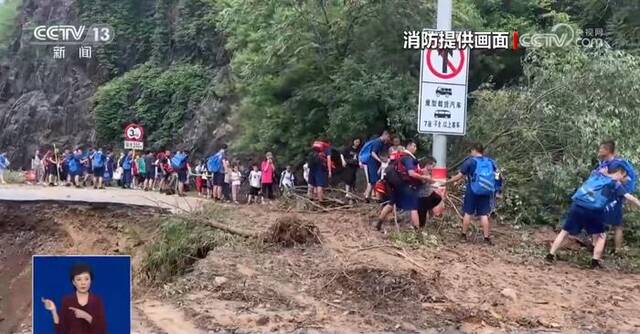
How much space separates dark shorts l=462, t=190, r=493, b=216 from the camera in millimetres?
11312

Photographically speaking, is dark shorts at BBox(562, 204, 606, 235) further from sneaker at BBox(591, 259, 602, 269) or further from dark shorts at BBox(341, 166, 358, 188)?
dark shorts at BBox(341, 166, 358, 188)

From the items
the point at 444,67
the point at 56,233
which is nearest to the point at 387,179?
the point at 444,67

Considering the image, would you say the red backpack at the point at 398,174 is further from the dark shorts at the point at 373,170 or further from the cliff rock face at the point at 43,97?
the cliff rock face at the point at 43,97

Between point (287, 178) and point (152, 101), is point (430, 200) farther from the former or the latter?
point (152, 101)

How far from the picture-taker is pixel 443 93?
40.6ft

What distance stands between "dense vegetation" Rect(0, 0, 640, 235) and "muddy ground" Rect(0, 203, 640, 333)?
162cm

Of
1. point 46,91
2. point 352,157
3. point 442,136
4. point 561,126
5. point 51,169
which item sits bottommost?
point 51,169

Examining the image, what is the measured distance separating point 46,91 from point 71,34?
4.13m

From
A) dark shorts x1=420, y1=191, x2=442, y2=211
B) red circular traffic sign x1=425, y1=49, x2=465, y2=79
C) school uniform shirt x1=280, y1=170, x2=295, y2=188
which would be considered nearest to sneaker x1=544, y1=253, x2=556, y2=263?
dark shorts x1=420, y1=191, x2=442, y2=211

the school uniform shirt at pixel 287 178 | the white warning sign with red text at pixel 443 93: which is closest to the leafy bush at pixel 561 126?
the white warning sign with red text at pixel 443 93

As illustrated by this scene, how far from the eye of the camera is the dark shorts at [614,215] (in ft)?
33.4

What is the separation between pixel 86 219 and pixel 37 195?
3.68m

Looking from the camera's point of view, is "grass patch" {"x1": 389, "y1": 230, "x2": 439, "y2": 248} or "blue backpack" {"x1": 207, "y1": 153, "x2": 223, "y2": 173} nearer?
"grass patch" {"x1": 389, "y1": 230, "x2": 439, "y2": 248}

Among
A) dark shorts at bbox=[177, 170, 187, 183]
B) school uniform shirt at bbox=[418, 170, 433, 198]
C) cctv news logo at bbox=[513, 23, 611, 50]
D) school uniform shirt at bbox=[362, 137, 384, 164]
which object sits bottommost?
dark shorts at bbox=[177, 170, 187, 183]
